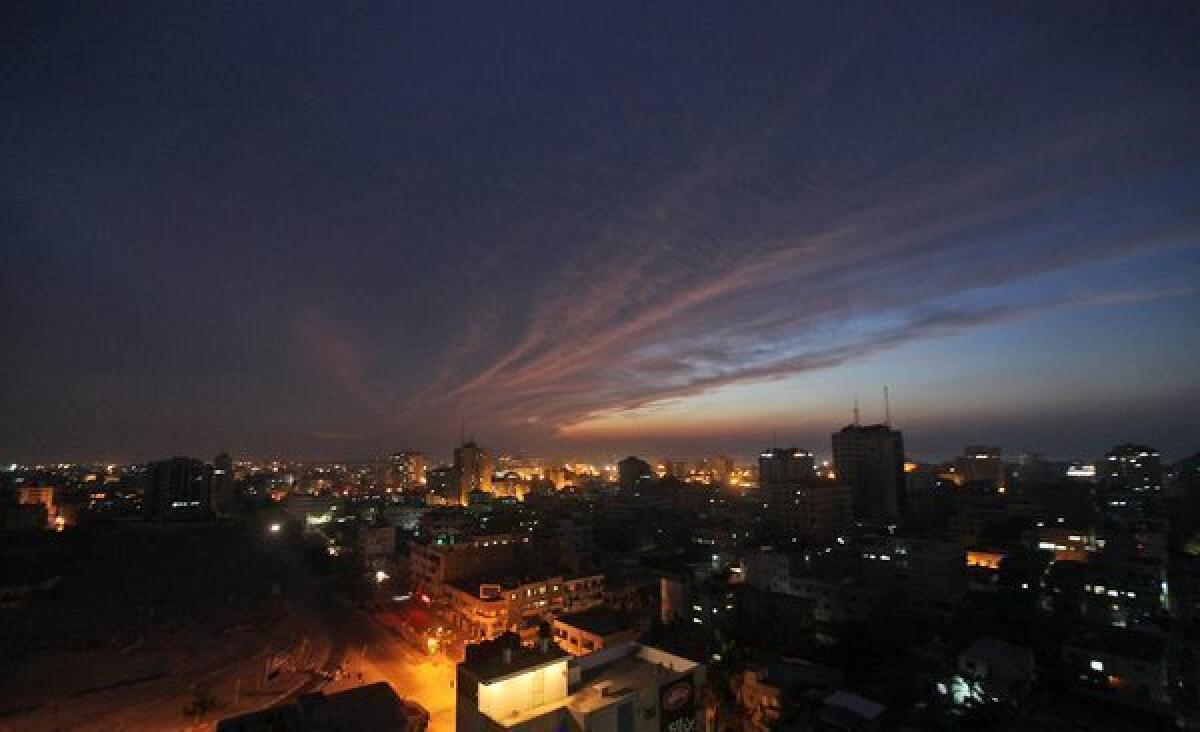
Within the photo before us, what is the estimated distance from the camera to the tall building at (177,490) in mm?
46031

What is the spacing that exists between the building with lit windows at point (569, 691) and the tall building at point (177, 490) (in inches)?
1941

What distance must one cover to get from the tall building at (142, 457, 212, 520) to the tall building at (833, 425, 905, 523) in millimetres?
51706

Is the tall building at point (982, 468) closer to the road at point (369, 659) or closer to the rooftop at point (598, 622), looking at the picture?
the rooftop at point (598, 622)

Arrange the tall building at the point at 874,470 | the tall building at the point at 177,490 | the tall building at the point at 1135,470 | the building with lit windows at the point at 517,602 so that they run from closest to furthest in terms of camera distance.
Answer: the building with lit windows at the point at 517,602, the tall building at the point at 1135,470, the tall building at the point at 874,470, the tall building at the point at 177,490

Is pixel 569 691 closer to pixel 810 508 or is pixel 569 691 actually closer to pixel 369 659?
pixel 369 659

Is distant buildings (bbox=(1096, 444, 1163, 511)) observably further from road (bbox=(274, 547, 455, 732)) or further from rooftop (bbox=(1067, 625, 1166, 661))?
road (bbox=(274, 547, 455, 732))

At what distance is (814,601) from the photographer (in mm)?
18062

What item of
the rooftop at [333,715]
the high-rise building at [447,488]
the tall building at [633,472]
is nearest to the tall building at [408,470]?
the high-rise building at [447,488]

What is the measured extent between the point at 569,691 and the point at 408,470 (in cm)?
8772

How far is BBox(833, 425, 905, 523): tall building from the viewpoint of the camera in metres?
38.6

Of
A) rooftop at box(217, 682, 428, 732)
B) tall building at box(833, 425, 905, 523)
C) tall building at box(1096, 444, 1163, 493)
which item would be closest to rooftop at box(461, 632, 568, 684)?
rooftop at box(217, 682, 428, 732)

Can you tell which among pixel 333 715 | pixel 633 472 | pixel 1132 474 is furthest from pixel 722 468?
pixel 333 715

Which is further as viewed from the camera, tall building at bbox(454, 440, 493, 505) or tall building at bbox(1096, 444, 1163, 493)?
tall building at bbox(454, 440, 493, 505)

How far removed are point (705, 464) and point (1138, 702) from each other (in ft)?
259
